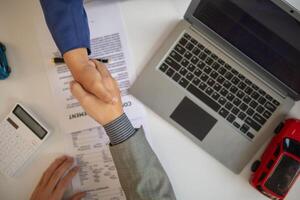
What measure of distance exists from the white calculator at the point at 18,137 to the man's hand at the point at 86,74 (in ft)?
0.63

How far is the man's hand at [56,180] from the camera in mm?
862

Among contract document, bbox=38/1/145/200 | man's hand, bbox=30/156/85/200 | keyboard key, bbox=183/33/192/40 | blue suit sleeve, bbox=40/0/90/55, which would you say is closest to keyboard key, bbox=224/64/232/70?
keyboard key, bbox=183/33/192/40

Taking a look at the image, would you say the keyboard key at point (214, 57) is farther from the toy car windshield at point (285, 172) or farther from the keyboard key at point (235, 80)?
the toy car windshield at point (285, 172)

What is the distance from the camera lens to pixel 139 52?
865 millimetres

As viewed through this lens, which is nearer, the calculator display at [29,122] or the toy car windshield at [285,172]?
the toy car windshield at [285,172]

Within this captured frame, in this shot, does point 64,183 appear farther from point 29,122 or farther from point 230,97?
point 230,97

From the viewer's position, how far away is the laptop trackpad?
2.68 ft

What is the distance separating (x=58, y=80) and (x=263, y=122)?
491 millimetres

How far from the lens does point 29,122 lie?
0.87 metres

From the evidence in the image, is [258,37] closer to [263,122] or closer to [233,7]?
[233,7]

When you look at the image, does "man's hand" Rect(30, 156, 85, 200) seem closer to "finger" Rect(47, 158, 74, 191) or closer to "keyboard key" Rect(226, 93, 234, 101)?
"finger" Rect(47, 158, 74, 191)

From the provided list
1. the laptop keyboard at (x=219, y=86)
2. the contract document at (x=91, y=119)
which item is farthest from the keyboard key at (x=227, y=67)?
the contract document at (x=91, y=119)

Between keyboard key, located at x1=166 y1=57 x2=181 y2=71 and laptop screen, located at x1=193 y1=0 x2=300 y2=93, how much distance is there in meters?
0.11

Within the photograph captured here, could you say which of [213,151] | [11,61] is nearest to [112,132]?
[213,151]
